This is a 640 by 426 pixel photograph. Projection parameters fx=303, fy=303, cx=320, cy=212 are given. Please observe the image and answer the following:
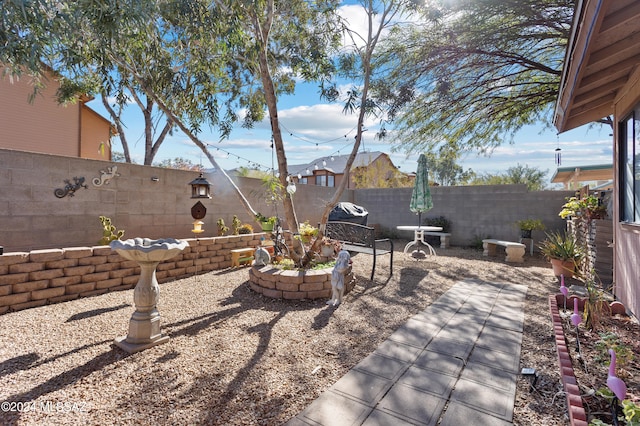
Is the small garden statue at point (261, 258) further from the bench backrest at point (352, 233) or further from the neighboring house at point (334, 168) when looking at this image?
the neighboring house at point (334, 168)

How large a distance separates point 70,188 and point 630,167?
774 cm

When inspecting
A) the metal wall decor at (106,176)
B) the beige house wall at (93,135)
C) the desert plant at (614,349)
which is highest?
the beige house wall at (93,135)

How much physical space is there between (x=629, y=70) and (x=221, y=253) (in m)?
6.26

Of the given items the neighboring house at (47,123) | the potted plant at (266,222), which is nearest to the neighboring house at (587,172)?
the potted plant at (266,222)

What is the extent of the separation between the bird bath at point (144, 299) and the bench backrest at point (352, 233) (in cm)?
343

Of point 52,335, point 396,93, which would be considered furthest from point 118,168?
point 396,93

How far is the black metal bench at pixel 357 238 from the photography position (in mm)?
5430

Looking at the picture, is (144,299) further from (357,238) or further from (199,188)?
(357,238)

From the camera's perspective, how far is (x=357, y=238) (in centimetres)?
589

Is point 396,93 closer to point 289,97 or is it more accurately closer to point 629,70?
point 289,97

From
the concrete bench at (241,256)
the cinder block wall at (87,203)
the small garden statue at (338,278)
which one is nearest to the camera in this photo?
the small garden statue at (338,278)

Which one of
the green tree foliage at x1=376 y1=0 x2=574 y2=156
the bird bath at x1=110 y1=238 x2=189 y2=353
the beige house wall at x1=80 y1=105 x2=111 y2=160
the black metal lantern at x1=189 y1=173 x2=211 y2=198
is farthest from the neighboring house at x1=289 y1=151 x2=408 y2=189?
the bird bath at x1=110 y1=238 x2=189 y2=353

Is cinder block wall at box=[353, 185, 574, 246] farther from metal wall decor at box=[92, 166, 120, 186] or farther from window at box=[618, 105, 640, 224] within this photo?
metal wall decor at box=[92, 166, 120, 186]

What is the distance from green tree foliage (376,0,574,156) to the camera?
527cm
